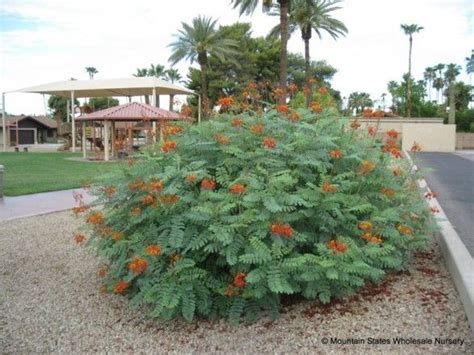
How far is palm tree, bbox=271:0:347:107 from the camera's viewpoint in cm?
3494

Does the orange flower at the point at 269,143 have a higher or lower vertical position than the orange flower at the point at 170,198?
higher

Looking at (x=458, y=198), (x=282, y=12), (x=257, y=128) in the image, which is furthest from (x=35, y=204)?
(x=282, y=12)

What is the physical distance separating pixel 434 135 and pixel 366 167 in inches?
1460

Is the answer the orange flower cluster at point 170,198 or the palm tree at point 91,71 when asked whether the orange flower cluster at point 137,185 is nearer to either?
the orange flower cluster at point 170,198

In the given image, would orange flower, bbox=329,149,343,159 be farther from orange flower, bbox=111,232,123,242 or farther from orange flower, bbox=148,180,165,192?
orange flower, bbox=111,232,123,242

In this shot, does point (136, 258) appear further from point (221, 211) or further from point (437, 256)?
point (437, 256)

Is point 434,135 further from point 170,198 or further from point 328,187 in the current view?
point 170,198

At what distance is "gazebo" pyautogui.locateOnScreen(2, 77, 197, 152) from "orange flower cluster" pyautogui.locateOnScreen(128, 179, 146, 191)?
25.0 m

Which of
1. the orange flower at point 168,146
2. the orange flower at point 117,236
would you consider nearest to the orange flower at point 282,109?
the orange flower at point 168,146

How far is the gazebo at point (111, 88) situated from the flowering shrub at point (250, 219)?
24.9m

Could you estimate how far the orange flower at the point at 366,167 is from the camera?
4438mm

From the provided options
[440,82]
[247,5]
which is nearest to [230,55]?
[247,5]

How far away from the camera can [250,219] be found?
12.6 ft

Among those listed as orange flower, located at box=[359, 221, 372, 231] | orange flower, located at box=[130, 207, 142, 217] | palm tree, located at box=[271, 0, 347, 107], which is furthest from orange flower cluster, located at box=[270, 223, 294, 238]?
palm tree, located at box=[271, 0, 347, 107]
